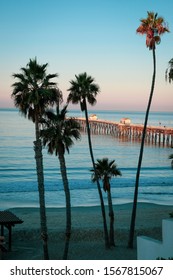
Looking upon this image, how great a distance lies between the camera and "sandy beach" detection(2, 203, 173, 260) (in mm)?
19016

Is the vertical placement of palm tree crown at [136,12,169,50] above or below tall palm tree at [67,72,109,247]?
above

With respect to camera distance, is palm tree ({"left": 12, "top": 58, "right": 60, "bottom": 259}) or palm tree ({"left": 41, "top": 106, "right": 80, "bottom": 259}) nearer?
palm tree ({"left": 12, "top": 58, "right": 60, "bottom": 259})

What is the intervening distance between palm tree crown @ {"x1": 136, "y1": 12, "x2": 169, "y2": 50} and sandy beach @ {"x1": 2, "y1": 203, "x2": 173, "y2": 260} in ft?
31.4

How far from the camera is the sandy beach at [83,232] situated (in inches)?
749

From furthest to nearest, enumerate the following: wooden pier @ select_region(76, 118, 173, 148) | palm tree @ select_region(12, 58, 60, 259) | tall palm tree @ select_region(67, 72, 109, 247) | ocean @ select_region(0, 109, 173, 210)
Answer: wooden pier @ select_region(76, 118, 173, 148), ocean @ select_region(0, 109, 173, 210), tall palm tree @ select_region(67, 72, 109, 247), palm tree @ select_region(12, 58, 60, 259)

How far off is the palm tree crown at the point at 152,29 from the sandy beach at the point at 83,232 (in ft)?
31.4

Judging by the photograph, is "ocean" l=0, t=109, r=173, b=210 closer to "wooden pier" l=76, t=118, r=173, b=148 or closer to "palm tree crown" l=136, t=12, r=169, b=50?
"wooden pier" l=76, t=118, r=173, b=148

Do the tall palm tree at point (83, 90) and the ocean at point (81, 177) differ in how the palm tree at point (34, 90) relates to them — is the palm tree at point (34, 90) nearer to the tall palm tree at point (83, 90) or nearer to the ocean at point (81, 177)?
the tall palm tree at point (83, 90)

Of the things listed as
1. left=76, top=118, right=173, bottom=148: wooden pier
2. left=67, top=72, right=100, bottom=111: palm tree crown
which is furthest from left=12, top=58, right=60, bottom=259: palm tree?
left=76, top=118, right=173, bottom=148: wooden pier

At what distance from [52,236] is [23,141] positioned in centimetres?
6792

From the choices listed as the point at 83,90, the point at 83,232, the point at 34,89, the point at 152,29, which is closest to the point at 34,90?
the point at 34,89

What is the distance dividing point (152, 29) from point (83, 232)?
36.6ft

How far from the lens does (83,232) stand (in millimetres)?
22938
